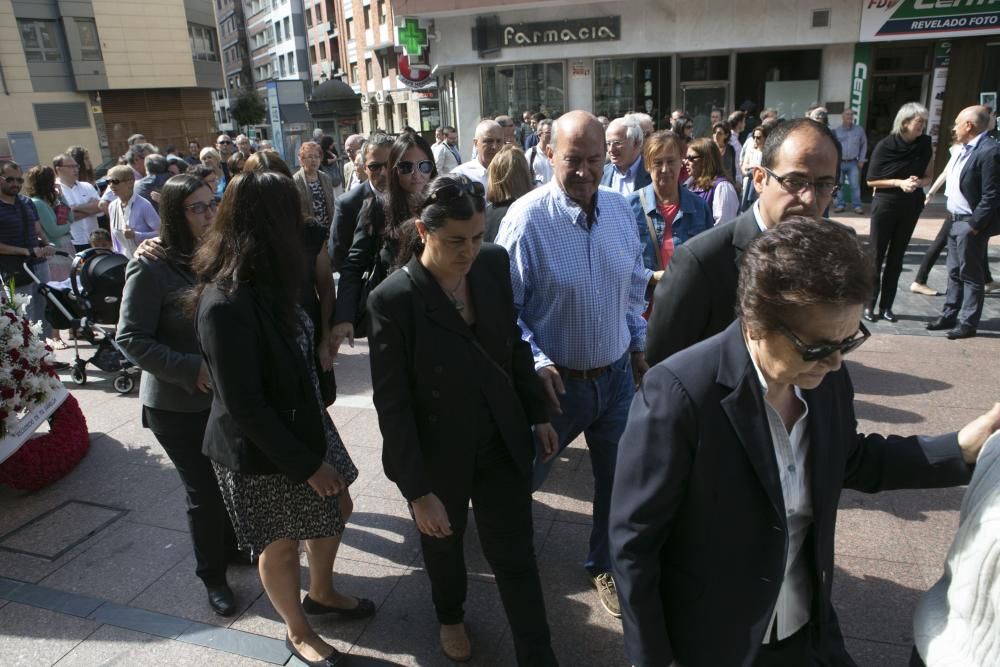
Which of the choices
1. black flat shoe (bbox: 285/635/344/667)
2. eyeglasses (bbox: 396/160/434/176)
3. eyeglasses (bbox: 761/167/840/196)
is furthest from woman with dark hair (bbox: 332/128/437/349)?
eyeglasses (bbox: 761/167/840/196)

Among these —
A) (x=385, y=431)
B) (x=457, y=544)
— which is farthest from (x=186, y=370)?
(x=457, y=544)

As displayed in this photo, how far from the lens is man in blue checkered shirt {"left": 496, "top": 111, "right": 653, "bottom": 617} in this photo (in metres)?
2.90

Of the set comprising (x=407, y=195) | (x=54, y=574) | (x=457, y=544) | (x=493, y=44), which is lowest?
(x=54, y=574)

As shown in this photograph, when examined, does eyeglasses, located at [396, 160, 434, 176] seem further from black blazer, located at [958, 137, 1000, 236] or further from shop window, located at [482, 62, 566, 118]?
shop window, located at [482, 62, 566, 118]

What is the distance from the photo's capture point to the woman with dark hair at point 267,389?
2.29m

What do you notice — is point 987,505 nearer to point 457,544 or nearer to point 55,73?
point 457,544

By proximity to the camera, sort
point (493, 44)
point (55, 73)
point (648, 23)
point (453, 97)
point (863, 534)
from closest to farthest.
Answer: point (863, 534) → point (648, 23) → point (493, 44) → point (453, 97) → point (55, 73)

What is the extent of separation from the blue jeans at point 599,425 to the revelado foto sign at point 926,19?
45.5ft

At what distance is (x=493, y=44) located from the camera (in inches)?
671

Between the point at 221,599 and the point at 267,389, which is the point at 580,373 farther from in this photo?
the point at 221,599

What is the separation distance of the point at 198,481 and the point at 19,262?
16.9 ft

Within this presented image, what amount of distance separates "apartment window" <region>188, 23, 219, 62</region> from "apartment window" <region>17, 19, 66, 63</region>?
21.7ft

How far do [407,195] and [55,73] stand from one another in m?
34.9

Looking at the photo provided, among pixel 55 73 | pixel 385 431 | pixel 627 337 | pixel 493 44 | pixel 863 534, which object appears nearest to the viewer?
pixel 385 431
